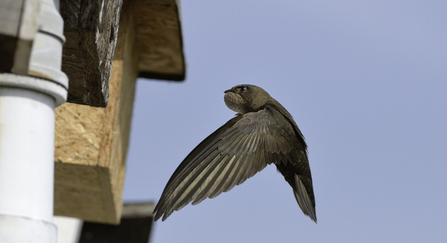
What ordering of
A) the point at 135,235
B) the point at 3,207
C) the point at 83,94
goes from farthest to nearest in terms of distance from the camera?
the point at 135,235, the point at 83,94, the point at 3,207

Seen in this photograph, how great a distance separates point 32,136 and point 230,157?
3.70 ft

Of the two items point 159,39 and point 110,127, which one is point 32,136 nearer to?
point 110,127

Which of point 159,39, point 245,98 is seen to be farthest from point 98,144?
point 159,39

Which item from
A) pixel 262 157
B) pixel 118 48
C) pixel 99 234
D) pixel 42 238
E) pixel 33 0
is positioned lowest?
pixel 99 234

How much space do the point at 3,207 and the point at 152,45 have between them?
95.1 inches

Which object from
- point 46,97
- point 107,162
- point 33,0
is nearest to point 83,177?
point 107,162

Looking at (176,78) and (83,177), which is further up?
(176,78)

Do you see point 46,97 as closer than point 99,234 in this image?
Yes

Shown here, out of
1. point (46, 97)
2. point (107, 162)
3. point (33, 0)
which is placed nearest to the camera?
point (33, 0)

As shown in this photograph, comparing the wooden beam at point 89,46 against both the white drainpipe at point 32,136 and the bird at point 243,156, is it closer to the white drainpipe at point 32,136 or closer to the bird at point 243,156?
the white drainpipe at point 32,136

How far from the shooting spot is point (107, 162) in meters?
2.88

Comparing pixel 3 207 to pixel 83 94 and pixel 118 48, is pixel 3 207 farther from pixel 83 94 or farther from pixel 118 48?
pixel 118 48

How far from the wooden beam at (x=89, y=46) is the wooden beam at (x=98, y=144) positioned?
88 cm

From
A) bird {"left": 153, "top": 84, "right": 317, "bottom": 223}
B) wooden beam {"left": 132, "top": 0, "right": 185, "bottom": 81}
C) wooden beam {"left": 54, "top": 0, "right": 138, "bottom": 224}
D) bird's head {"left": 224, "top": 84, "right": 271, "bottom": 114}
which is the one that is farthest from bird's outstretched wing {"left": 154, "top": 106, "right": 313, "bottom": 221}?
wooden beam {"left": 132, "top": 0, "right": 185, "bottom": 81}
